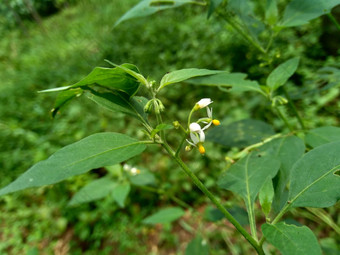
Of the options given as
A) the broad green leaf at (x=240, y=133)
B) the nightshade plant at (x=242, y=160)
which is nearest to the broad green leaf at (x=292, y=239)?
the nightshade plant at (x=242, y=160)

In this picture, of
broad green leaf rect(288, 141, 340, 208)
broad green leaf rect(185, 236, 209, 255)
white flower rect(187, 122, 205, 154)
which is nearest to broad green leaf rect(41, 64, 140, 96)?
white flower rect(187, 122, 205, 154)

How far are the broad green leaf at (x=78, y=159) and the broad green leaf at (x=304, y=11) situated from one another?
0.60 meters

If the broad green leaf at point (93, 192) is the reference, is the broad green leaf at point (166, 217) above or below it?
below

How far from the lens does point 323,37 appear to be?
7.04 ft

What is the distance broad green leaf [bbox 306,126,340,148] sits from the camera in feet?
2.31

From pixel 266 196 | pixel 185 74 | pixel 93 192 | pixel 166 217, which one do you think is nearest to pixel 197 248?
pixel 166 217

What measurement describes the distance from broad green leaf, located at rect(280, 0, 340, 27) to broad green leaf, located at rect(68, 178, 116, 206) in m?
0.89

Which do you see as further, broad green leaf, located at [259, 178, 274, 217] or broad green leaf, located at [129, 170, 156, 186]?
broad green leaf, located at [129, 170, 156, 186]

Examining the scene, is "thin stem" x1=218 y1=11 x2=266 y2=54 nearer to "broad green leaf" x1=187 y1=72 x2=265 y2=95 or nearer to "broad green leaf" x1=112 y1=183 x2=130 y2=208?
"broad green leaf" x1=187 y1=72 x2=265 y2=95

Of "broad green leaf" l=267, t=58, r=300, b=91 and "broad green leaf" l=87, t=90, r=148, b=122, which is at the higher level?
"broad green leaf" l=87, t=90, r=148, b=122

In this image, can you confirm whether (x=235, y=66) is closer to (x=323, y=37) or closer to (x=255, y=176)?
(x=323, y=37)

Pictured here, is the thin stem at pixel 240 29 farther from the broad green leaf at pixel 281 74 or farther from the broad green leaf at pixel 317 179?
the broad green leaf at pixel 317 179

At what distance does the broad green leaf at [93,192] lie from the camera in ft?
3.49

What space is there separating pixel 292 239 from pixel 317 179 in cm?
13
